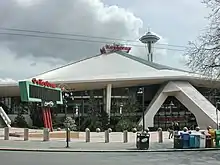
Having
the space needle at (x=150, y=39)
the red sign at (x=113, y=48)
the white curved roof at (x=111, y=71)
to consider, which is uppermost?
the space needle at (x=150, y=39)

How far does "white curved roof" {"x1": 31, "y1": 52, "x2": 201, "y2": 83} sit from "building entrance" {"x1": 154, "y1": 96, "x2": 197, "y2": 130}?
5.89 m

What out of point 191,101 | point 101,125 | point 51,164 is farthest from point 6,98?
point 51,164

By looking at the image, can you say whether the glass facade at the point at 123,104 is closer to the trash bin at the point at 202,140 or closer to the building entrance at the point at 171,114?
the building entrance at the point at 171,114

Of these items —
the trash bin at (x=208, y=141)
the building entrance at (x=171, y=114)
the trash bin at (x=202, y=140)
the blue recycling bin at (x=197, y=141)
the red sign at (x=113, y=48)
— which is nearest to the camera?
the blue recycling bin at (x=197, y=141)

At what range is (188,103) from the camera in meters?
64.8

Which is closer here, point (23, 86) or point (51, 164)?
point (51, 164)

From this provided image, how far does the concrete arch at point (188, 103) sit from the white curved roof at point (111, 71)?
1909mm

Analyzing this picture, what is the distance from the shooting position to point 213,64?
2780 cm

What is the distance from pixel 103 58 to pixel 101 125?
26.6 metres

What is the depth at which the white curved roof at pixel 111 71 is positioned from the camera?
69750mm

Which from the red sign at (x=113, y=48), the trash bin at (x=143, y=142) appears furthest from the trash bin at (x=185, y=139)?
the red sign at (x=113, y=48)

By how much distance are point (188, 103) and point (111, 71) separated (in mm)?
17417

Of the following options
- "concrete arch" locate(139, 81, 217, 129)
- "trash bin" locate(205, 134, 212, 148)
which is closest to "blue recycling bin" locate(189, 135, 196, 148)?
"trash bin" locate(205, 134, 212, 148)

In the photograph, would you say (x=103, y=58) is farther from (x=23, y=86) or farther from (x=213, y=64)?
(x=213, y=64)
